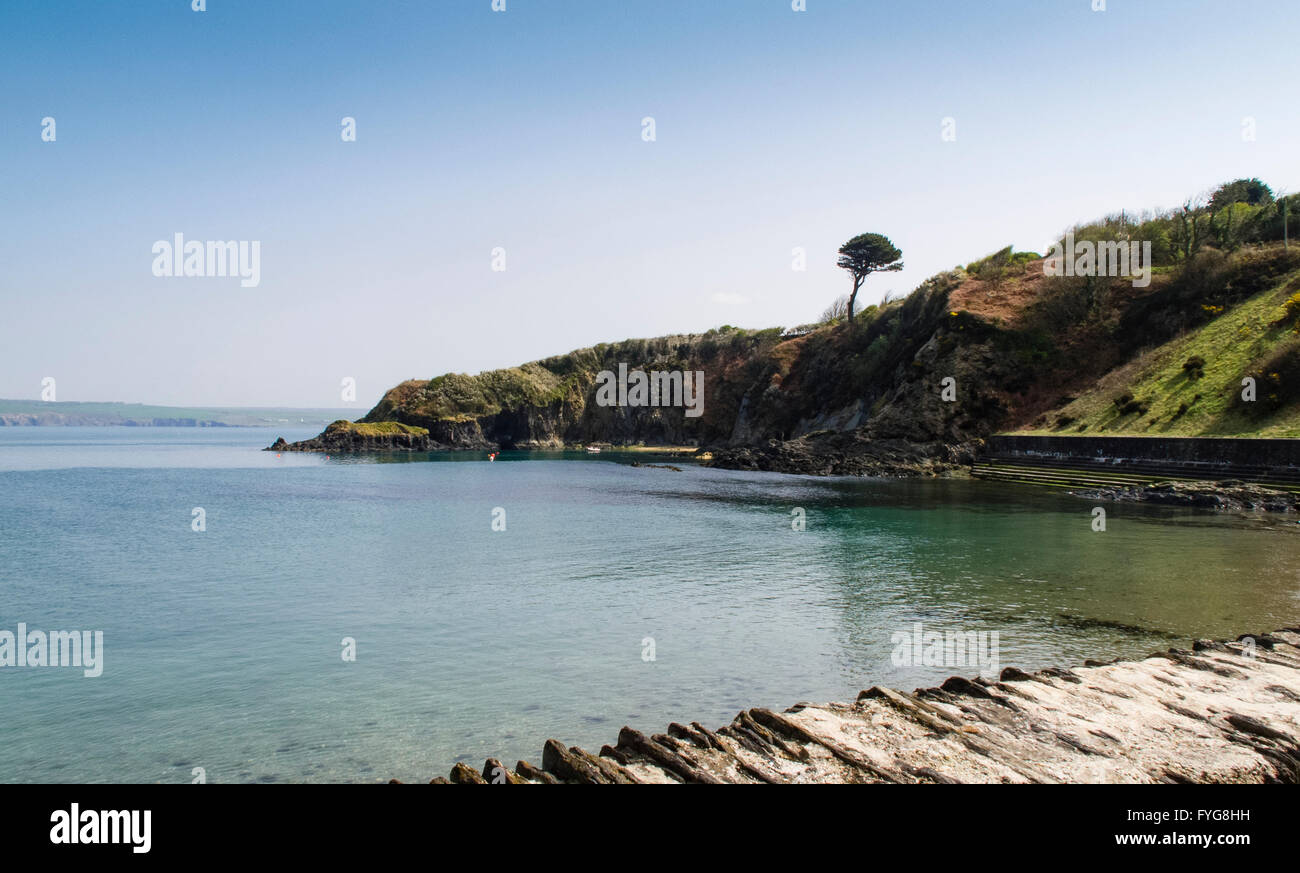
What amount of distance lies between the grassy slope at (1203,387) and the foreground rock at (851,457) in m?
8.46

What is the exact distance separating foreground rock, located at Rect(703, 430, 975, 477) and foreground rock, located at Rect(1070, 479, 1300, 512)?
22.1 meters

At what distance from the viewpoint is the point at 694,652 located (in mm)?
18094

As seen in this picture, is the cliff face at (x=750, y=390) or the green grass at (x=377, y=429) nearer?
the cliff face at (x=750, y=390)

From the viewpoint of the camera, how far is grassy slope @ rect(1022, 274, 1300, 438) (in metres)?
Answer: 51.7

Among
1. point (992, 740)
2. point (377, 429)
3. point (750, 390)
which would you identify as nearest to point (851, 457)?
point (750, 390)

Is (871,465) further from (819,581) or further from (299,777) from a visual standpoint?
(299,777)

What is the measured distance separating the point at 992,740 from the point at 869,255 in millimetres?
113082

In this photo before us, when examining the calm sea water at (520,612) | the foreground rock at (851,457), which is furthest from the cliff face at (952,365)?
the calm sea water at (520,612)

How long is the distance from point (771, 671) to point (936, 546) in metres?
19.1

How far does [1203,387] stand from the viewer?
57.8 metres

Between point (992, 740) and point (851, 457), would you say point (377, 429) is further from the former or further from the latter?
point (992, 740)

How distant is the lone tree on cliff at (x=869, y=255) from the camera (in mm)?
115250

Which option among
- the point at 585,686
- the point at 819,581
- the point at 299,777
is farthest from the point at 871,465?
the point at 299,777

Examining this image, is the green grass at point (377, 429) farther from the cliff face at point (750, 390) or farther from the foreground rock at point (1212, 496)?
the foreground rock at point (1212, 496)
